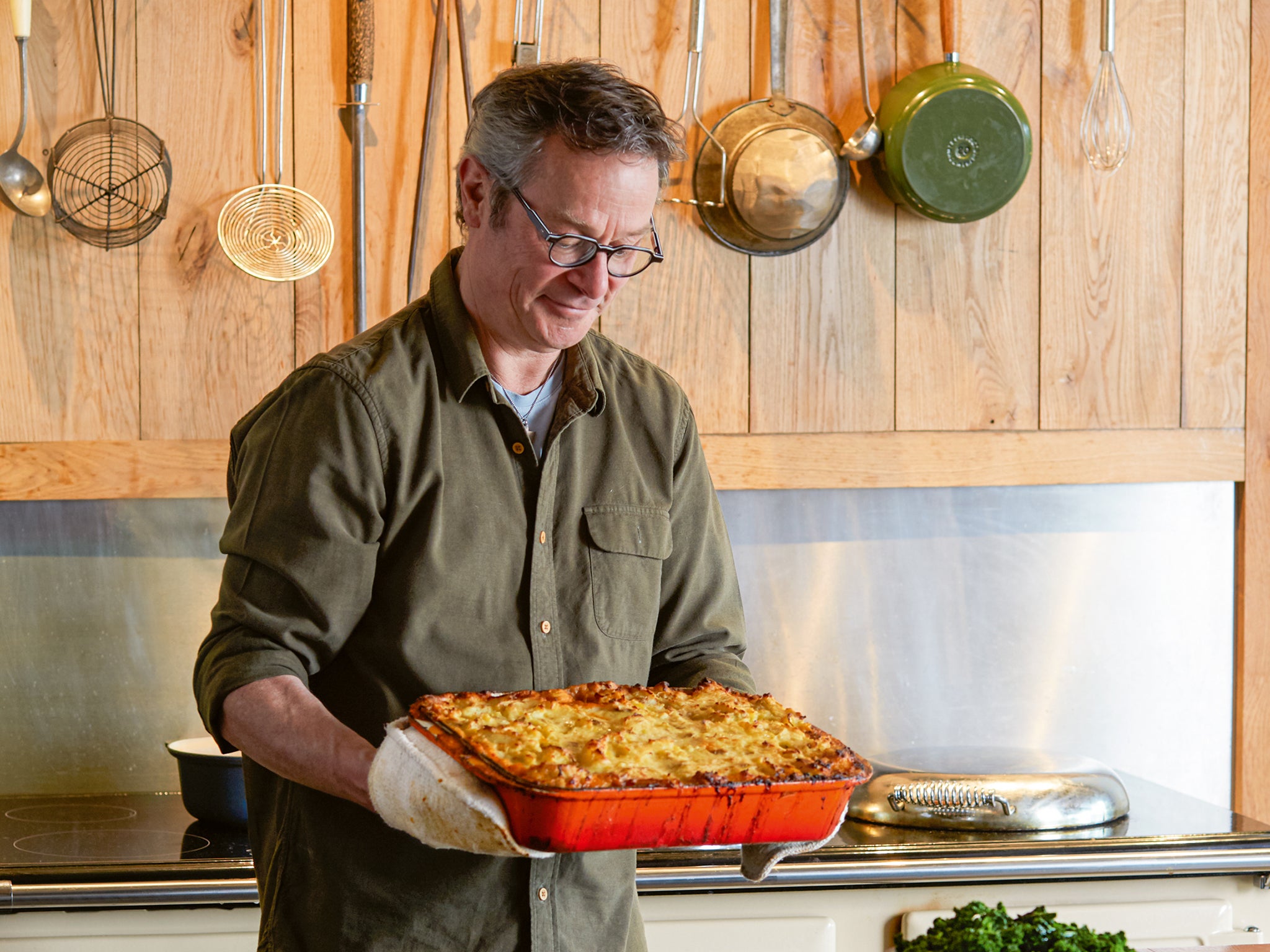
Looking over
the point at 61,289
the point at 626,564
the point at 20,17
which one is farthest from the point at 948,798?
the point at 20,17

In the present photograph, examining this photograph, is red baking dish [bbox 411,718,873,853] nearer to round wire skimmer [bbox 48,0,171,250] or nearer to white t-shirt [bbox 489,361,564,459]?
white t-shirt [bbox 489,361,564,459]

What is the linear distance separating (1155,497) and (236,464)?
177 cm

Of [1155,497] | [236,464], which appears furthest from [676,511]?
[1155,497]

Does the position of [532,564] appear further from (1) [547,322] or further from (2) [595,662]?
(1) [547,322]

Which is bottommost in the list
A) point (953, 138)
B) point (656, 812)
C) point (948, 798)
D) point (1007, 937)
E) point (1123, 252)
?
point (948, 798)

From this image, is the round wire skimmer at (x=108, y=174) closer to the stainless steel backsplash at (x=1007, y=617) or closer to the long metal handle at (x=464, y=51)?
the long metal handle at (x=464, y=51)

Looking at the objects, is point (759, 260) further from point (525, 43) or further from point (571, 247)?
point (571, 247)

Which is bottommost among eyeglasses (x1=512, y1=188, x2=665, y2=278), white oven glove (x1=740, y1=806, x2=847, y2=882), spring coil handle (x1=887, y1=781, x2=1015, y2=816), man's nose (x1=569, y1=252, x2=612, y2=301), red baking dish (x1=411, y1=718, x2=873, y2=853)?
spring coil handle (x1=887, y1=781, x2=1015, y2=816)

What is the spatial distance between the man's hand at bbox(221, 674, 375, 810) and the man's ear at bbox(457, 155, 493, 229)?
471 millimetres

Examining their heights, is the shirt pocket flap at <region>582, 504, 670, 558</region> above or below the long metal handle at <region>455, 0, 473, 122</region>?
below

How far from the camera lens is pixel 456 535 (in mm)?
1214

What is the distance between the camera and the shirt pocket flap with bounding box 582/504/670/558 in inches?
50.9

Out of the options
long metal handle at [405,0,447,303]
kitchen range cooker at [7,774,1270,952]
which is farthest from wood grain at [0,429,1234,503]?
kitchen range cooker at [7,774,1270,952]

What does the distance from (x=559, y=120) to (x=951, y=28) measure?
1.18 metres
